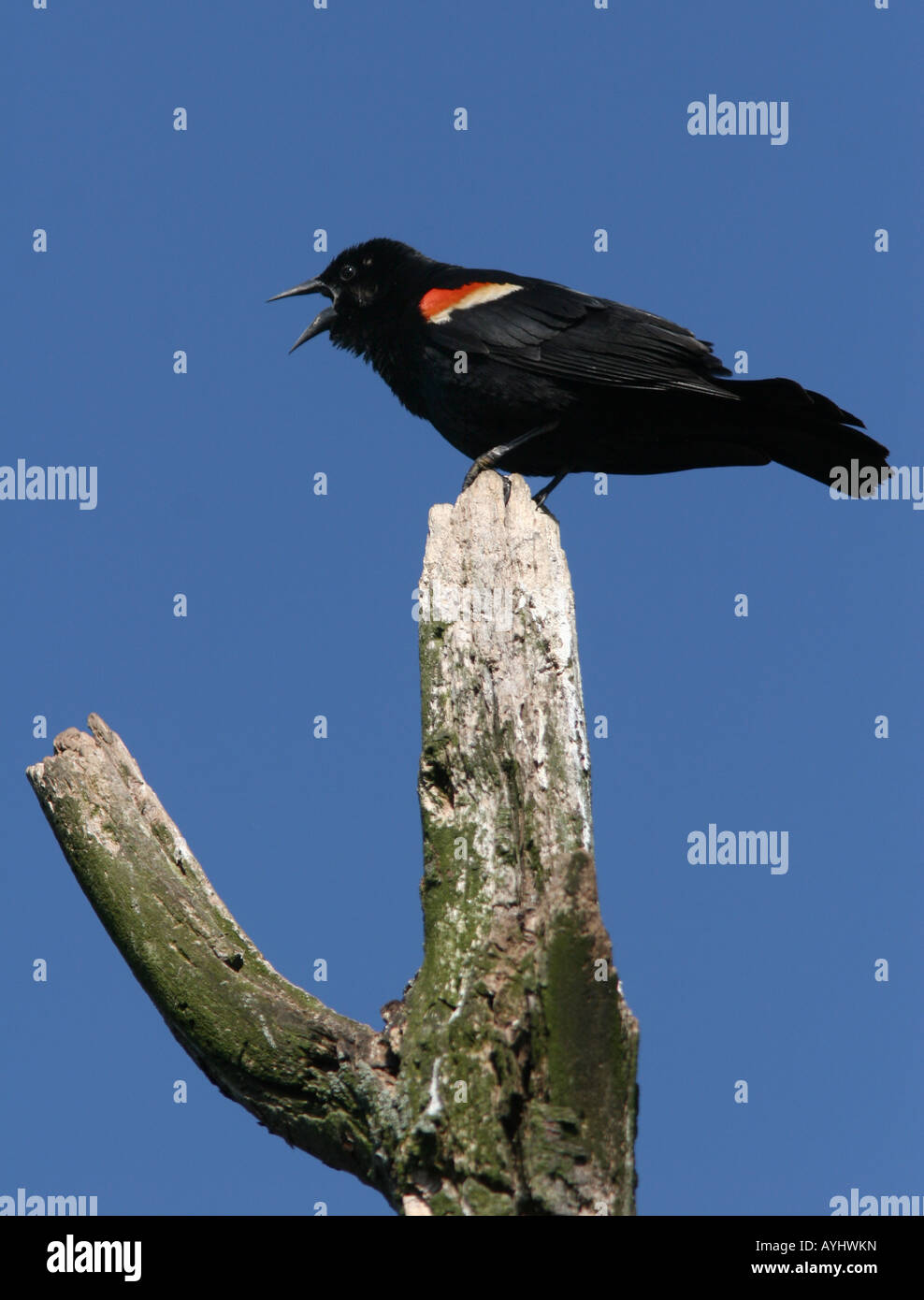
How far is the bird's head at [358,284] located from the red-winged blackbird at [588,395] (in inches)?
25.1

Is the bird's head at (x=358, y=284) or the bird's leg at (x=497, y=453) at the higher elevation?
the bird's head at (x=358, y=284)

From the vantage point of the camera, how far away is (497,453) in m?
6.83

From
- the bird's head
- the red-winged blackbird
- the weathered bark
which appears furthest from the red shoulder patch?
the weathered bark

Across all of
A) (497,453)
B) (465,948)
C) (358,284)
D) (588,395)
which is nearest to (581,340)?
(588,395)

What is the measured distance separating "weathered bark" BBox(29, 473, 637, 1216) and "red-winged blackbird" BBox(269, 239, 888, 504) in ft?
5.50

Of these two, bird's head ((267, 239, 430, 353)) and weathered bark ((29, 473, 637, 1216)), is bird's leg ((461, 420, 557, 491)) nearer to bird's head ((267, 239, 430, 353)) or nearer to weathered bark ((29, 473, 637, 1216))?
weathered bark ((29, 473, 637, 1216))

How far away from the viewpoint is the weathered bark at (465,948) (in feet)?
13.0

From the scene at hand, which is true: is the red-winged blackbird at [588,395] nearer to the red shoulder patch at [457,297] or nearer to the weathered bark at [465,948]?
the red shoulder patch at [457,297]

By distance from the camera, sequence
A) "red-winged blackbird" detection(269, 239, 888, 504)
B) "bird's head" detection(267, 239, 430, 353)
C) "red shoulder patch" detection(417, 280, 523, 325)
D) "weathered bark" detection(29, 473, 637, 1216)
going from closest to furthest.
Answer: "weathered bark" detection(29, 473, 637, 1216)
"red-winged blackbird" detection(269, 239, 888, 504)
"red shoulder patch" detection(417, 280, 523, 325)
"bird's head" detection(267, 239, 430, 353)

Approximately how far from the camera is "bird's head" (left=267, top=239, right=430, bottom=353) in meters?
8.10

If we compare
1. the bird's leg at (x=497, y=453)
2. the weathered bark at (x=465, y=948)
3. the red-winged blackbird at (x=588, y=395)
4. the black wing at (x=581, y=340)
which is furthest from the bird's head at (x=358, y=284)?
the weathered bark at (x=465, y=948)

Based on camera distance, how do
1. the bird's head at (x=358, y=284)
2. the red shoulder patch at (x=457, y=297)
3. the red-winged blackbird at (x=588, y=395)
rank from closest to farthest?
the red-winged blackbird at (x=588, y=395) < the red shoulder patch at (x=457, y=297) < the bird's head at (x=358, y=284)

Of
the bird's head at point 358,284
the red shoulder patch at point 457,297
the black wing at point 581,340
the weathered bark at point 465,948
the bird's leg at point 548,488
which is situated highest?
the bird's head at point 358,284
